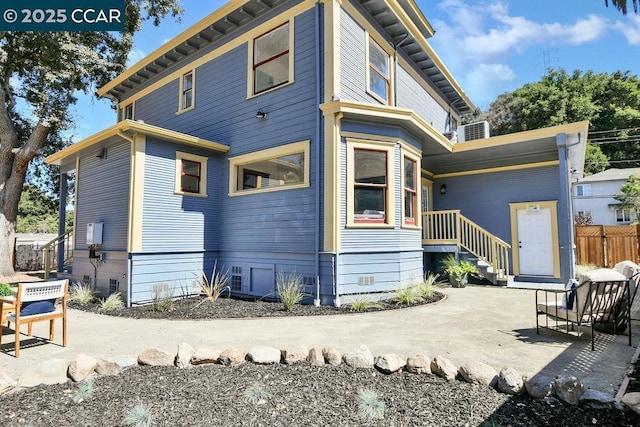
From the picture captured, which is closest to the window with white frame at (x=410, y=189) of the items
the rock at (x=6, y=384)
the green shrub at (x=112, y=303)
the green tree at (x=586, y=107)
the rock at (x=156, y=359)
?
the rock at (x=156, y=359)

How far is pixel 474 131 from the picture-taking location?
1198 centimetres

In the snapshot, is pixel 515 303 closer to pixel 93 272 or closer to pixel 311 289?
pixel 311 289

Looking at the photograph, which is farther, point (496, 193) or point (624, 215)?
point (624, 215)

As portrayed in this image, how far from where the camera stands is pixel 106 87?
13.1 meters

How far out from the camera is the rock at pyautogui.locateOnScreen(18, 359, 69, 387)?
3274 millimetres

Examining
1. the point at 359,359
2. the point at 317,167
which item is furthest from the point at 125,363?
the point at 317,167

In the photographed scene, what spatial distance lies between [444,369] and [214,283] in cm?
685

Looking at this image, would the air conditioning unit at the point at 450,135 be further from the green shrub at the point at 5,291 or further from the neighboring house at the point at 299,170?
the green shrub at the point at 5,291

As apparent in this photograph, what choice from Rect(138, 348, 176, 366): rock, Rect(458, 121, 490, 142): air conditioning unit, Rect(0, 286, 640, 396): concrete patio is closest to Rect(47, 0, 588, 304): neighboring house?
Rect(458, 121, 490, 142): air conditioning unit

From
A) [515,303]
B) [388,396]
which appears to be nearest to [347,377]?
[388,396]

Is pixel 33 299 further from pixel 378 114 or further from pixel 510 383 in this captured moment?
pixel 378 114

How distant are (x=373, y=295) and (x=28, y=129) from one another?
53.1 feet

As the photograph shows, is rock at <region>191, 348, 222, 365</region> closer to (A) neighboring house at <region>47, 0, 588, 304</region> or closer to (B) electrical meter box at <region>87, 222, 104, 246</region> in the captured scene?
(A) neighboring house at <region>47, 0, 588, 304</region>

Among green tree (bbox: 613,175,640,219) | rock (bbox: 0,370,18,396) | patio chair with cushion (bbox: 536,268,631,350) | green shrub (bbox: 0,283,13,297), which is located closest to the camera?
rock (bbox: 0,370,18,396)
